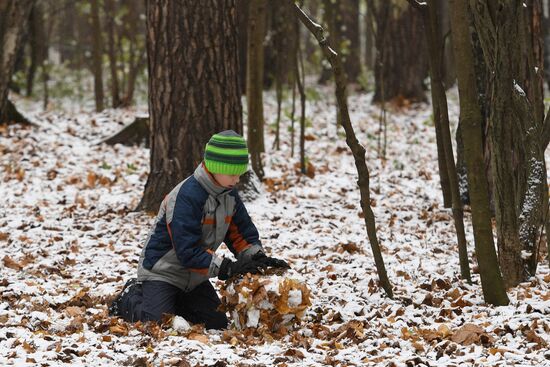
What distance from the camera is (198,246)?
440 centimetres

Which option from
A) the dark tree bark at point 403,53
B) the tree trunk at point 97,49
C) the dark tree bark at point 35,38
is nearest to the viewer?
the tree trunk at point 97,49

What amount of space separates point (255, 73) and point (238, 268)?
15.1 feet

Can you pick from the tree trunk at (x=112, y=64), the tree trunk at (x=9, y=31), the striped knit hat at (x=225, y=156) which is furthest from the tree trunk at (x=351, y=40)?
the striped knit hat at (x=225, y=156)

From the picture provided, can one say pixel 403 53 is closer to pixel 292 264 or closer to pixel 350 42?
pixel 350 42

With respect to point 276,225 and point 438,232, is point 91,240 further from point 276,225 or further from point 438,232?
point 438,232

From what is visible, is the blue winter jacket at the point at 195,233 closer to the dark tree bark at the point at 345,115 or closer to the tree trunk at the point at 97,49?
the dark tree bark at the point at 345,115

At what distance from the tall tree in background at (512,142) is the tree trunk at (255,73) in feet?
12.4

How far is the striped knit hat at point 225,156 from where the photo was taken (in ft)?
14.0

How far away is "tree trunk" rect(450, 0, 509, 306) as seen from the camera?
4301 millimetres

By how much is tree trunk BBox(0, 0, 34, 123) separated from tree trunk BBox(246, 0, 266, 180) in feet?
13.6

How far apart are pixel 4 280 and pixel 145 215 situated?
2.10 metres

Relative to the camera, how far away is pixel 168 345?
3875 millimetres

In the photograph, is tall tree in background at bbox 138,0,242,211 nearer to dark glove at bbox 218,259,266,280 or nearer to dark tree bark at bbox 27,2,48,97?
dark glove at bbox 218,259,266,280

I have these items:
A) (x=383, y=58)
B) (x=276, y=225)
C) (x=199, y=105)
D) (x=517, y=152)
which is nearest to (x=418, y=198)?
(x=276, y=225)
